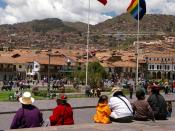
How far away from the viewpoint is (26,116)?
903 cm

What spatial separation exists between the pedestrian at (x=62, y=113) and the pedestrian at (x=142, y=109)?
1.93 m

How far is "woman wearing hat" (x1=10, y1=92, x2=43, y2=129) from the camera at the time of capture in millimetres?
8977

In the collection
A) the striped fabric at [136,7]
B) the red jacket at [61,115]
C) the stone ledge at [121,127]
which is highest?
the striped fabric at [136,7]

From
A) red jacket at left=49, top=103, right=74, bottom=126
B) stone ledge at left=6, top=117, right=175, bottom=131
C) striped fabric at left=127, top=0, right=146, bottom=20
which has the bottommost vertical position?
stone ledge at left=6, top=117, right=175, bottom=131

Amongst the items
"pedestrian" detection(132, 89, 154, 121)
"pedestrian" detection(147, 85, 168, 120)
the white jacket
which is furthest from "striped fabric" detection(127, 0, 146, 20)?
the white jacket

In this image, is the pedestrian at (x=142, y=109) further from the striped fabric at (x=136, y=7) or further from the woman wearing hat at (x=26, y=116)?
the striped fabric at (x=136, y=7)

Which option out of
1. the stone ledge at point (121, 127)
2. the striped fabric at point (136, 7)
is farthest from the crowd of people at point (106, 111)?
the striped fabric at point (136, 7)

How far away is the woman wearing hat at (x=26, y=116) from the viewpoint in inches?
353

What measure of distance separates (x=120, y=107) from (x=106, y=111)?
34cm

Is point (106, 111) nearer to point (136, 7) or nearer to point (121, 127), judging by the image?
point (121, 127)

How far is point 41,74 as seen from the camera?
11894cm

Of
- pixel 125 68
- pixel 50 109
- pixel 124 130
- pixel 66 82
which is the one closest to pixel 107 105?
pixel 124 130

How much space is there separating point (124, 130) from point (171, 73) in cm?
13557

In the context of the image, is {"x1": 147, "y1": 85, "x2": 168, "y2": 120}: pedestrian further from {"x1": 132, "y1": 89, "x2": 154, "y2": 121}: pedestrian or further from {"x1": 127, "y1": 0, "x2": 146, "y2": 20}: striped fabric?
{"x1": 127, "y1": 0, "x2": 146, "y2": 20}: striped fabric
